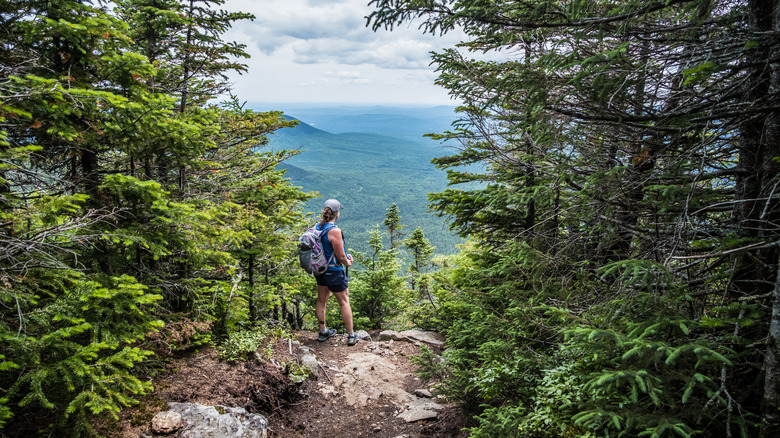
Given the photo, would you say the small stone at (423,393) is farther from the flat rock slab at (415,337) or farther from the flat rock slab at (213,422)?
the flat rock slab at (415,337)

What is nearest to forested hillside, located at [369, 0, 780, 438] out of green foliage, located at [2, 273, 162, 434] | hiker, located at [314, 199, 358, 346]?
hiker, located at [314, 199, 358, 346]

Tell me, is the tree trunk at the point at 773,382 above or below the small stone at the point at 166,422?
above

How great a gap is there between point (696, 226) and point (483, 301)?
315 cm

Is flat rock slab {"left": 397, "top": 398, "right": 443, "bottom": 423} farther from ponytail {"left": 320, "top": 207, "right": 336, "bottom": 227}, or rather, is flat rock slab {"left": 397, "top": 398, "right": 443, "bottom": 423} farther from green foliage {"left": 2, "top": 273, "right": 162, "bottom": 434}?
green foliage {"left": 2, "top": 273, "right": 162, "bottom": 434}

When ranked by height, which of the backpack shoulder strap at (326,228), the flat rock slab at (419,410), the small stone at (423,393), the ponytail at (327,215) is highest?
the ponytail at (327,215)

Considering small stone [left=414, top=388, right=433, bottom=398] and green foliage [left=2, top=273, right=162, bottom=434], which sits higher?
green foliage [left=2, top=273, right=162, bottom=434]

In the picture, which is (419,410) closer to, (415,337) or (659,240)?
(659,240)

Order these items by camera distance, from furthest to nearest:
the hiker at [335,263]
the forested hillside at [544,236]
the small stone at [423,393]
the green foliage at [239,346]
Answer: the hiker at [335,263]
the small stone at [423,393]
the green foliage at [239,346]
the forested hillside at [544,236]

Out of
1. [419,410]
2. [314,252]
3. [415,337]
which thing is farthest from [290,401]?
[415,337]

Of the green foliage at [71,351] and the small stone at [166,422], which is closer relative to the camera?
the green foliage at [71,351]

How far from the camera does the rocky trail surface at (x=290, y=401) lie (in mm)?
3469

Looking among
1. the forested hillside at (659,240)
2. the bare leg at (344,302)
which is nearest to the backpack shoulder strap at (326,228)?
the bare leg at (344,302)

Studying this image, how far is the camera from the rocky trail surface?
11.4ft

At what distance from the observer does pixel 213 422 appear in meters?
3.52
